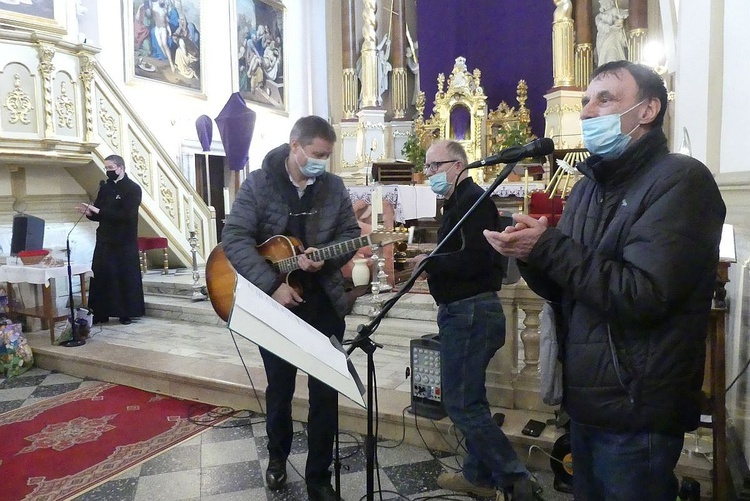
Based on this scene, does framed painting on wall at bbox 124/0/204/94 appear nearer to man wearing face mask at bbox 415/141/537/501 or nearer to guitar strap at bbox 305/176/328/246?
guitar strap at bbox 305/176/328/246

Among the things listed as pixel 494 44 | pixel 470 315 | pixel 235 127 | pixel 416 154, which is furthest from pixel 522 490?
pixel 494 44

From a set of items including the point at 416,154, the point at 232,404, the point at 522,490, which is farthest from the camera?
the point at 416,154

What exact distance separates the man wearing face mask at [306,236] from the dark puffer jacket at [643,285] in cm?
126

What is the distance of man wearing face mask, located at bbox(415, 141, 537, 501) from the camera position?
89.7 inches

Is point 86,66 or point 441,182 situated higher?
point 86,66

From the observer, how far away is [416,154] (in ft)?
36.3

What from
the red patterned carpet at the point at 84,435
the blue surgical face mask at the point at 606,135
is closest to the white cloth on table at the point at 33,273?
the red patterned carpet at the point at 84,435

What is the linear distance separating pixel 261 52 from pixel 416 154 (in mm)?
4261

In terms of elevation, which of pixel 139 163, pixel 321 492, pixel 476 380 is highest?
pixel 139 163

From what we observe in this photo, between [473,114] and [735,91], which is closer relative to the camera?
[735,91]

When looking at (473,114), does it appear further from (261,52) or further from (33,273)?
(33,273)

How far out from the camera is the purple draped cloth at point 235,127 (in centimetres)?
834

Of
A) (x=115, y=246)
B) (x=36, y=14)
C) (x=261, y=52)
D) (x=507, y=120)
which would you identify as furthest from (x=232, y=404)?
(x=261, y=52)

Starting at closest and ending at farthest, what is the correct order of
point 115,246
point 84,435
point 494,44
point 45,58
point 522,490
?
point 522,490
point 84,435
point 115,246
point 45,58
point 494,44
